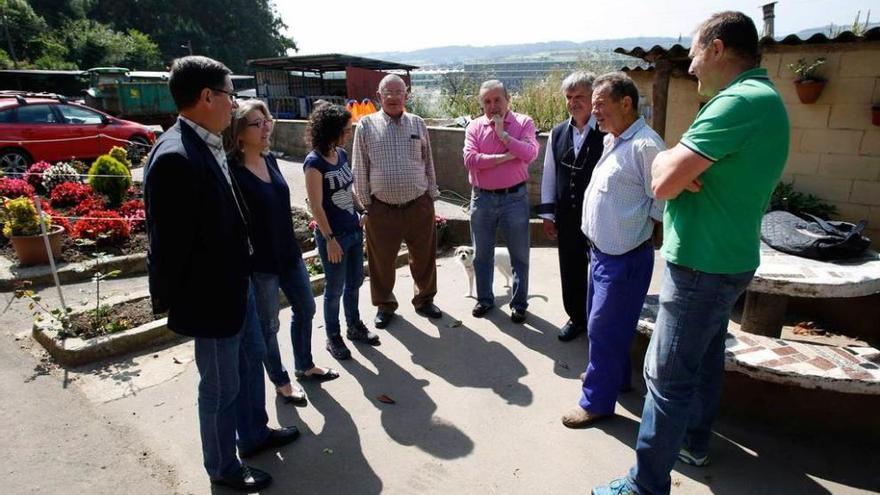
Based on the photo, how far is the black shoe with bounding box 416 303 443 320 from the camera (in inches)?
175

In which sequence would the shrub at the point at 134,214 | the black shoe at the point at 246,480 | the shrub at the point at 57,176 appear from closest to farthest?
the black shoe at the point at 246,480 < the shrub at the point at 134,214 < the shrub at the point at 57,176

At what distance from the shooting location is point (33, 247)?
5465mm

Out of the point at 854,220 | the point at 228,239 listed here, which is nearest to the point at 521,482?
the point at 228,239

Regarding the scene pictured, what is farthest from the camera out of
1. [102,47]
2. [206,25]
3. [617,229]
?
[206,25]

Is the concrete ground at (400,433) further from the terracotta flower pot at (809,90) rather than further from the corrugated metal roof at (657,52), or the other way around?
the corrugated metal roof at (657,52)

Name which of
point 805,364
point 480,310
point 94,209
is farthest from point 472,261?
point 94,209

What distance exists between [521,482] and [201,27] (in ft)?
183

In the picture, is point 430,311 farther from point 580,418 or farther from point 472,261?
point 580,418

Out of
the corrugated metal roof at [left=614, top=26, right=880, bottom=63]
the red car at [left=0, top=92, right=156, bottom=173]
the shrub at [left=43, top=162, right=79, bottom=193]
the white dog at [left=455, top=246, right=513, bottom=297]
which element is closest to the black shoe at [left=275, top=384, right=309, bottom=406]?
the white dog at [left=455, top=246, right=513, bottom=297]

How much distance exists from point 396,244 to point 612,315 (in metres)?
2.01

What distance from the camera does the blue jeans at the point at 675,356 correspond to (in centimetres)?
199

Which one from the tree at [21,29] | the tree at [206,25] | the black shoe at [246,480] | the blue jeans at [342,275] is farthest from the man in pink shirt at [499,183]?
the tree at [206,25]

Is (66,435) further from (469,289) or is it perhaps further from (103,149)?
(103,149)

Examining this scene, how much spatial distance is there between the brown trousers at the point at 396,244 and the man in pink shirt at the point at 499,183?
0.41m
